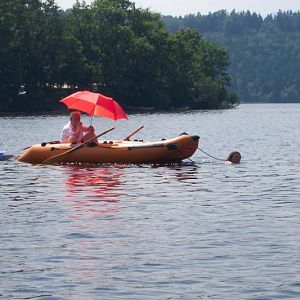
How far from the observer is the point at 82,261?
51.8ft

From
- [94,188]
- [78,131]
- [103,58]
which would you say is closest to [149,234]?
[94,188]

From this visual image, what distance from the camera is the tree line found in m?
113

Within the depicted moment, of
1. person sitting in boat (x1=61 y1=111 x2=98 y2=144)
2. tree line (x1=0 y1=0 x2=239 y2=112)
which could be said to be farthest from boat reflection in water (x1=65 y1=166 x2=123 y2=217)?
tree line (x1=0 y1=0 x2=239 y2=112)

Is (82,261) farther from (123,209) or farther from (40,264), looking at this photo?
(123,209)

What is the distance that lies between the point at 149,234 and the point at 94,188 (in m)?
8.62

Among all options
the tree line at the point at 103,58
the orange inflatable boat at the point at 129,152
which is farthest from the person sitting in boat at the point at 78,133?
the tree line at the point at 103,58

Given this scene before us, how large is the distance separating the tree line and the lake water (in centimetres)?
8171

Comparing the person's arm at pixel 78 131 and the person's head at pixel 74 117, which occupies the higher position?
the person's head at pixel 74 117

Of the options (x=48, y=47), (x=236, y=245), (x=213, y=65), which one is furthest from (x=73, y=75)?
(x=236, y=245)

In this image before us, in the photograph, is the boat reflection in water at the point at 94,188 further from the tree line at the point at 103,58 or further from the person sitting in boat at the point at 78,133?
the tree line at the point at 103,58

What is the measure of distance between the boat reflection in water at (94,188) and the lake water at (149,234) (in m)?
0.03

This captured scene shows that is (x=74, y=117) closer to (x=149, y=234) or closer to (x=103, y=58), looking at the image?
(x=149, y=234)

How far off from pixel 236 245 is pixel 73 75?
102438 millimetres

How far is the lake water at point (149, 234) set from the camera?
14.3 m
